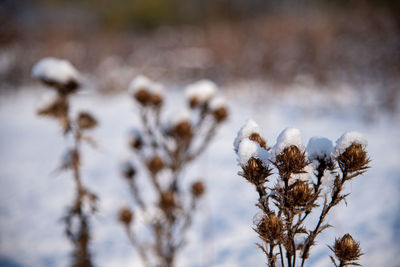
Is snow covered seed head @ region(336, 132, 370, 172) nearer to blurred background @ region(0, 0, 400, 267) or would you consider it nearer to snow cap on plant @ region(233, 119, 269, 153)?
snow cap on plant @ region(233, 119, 269, 153)

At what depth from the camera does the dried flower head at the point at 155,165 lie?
5.52ft

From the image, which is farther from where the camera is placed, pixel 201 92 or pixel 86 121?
pixel 201 92

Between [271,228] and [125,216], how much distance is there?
4.28ft

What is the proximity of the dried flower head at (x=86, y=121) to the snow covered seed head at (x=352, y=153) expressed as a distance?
137 cm

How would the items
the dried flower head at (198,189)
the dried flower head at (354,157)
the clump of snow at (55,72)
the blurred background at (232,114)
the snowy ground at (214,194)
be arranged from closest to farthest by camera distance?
the dried flower head at (354,157), the clump of snow at (55,72), the dried flower head at (198,189), the snowy ground at (214,194), the blurred background at (232,114)

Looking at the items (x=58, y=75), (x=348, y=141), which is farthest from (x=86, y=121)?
(x=348, y=141)

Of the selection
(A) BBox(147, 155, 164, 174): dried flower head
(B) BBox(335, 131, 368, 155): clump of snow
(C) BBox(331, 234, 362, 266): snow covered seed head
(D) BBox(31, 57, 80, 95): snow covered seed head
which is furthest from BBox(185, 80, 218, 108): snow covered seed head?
(C) BBox(331, 234, 362, 266): snow covered seed head

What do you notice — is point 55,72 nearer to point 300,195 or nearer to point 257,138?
point 257,138

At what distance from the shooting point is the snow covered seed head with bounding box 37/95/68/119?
147cm

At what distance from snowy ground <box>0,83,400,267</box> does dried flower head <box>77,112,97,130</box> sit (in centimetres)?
46

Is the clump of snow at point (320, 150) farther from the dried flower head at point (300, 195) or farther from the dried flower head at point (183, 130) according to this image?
the dried flower head at point (183, 130)

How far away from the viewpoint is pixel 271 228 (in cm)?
70

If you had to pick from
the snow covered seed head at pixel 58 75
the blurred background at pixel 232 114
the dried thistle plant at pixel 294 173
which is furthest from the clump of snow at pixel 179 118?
the blurred background at pixel 232 114

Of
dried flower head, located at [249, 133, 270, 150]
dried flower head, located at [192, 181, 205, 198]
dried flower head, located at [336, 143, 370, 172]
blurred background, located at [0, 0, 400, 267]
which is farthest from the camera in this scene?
blurred background, located at [0, 0, 400, 267]
